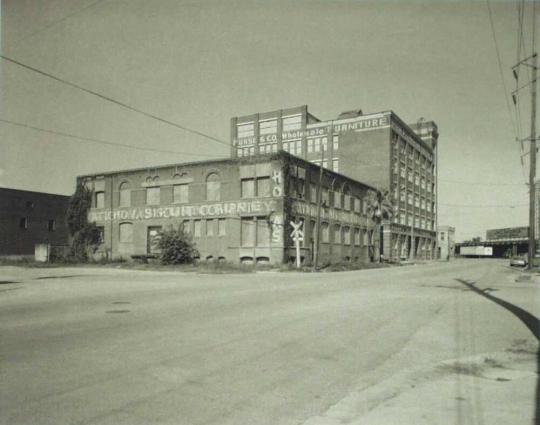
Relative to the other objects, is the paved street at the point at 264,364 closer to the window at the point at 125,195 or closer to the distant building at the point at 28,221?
the window at the point at 125,195

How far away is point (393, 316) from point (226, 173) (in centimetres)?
2749

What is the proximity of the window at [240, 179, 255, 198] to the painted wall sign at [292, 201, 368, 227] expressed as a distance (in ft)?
11.1

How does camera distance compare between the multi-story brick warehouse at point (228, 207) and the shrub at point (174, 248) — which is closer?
the shrub at point (174, 248)

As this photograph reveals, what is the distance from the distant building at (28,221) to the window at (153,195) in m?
22.0

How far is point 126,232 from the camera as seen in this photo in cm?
4134

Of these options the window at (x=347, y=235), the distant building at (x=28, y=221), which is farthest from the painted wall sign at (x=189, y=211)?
the distant building at (x=28, y=221)

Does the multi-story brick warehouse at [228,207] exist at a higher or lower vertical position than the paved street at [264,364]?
higher

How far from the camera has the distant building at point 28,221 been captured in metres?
52.1

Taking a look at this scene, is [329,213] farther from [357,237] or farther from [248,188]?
[248,188]

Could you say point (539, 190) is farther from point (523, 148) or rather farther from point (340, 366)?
point (340, 366)

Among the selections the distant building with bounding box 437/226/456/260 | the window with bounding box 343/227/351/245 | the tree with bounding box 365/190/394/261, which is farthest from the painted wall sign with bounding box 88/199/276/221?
the distant building with bounding box 437/226/456/260

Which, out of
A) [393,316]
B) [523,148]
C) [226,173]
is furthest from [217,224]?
[393,316]

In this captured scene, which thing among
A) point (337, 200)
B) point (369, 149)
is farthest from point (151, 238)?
point (369, 149)

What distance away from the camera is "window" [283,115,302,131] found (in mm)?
64081
